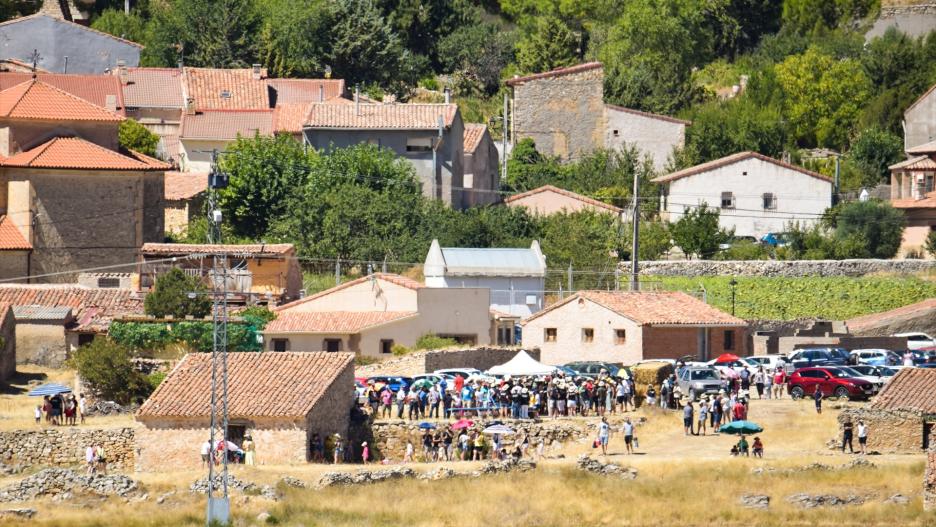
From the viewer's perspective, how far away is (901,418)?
68.6 meters

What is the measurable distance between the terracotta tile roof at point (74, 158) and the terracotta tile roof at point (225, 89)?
765 inches

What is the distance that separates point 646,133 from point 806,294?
72.9 ft

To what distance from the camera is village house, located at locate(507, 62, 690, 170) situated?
11969cm

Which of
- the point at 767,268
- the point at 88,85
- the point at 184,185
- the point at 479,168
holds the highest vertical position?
the point at 88,85

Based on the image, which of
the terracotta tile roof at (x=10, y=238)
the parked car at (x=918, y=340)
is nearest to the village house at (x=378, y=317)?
the terracotta tile roof at (x=10, y=238)

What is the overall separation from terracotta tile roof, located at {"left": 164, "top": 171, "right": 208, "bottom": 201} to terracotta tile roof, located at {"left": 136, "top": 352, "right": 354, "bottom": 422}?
33.0 meters

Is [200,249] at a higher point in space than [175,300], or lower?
higher

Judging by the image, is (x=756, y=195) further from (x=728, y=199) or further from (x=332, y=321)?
(x=332, y=321)

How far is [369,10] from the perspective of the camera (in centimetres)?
12756

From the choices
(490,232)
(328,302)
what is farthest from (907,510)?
(490,232)

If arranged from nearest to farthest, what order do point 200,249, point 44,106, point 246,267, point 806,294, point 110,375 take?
point 110,375 < point 200,249 < point 246,267 < point 44,106 < point 806,294

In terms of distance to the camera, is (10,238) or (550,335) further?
(10,238)

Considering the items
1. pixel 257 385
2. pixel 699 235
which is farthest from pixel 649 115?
pixel 257 385

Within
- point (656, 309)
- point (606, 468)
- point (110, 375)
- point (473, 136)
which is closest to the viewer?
point (606, 468)
